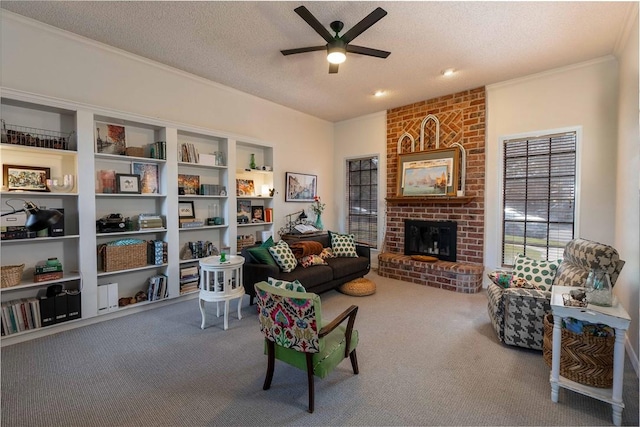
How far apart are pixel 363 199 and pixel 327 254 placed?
2.07 meters

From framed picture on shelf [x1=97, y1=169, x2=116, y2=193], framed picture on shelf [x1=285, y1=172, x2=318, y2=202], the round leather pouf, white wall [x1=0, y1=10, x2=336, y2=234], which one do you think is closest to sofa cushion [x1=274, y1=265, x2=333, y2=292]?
the round leather pouf

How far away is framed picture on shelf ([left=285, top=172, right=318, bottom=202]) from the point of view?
5516mm

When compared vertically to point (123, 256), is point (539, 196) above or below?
above

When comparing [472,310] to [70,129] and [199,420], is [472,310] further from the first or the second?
[70,129]

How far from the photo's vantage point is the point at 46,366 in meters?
2.39

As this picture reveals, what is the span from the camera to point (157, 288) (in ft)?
12.0

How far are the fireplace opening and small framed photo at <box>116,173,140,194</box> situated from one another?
14.2 feet

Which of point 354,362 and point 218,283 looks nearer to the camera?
point 354,362

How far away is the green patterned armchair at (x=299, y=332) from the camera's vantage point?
1782 millimetres

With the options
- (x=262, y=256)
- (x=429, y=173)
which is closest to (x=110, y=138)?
(x=262, y=256)

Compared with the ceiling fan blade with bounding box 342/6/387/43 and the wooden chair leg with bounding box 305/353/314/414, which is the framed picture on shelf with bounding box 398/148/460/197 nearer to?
the ceiling fan blade with bounding box 342/6/387/43

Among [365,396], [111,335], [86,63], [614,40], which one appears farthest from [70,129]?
[614,40]

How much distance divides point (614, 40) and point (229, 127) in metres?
4.89

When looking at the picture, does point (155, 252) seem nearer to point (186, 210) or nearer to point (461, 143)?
point (186, 210)
